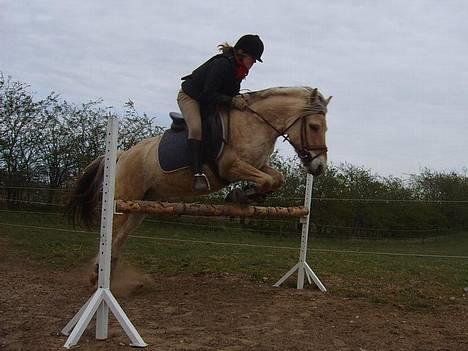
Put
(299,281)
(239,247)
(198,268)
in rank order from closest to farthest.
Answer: (299,281)
(198,268)
(239,247)

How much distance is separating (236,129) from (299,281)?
78.5 inches

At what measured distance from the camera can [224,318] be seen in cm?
414

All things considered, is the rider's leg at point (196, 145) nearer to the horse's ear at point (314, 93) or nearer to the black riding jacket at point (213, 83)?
the black riding jacket at point (213, 83)

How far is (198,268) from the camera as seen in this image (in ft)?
22.3

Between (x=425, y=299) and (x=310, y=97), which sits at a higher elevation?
(x=310, y=97)

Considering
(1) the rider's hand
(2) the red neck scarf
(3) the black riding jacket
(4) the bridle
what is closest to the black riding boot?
(3) the black riding jacket

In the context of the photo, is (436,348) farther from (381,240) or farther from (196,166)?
(381,240)

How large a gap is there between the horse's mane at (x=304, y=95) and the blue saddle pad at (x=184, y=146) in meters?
0.45

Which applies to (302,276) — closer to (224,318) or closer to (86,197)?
(224,318)

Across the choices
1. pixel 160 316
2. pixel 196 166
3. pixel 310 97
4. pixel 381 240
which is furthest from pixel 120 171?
pixel 381 240

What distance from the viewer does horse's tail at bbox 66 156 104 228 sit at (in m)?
5.41

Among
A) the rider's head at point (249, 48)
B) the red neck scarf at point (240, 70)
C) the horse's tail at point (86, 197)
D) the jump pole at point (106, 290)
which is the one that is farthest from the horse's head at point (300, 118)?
the horse's tail at point (86, 197)

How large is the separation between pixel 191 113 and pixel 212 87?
31cm

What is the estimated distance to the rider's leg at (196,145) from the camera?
14.8 ft
